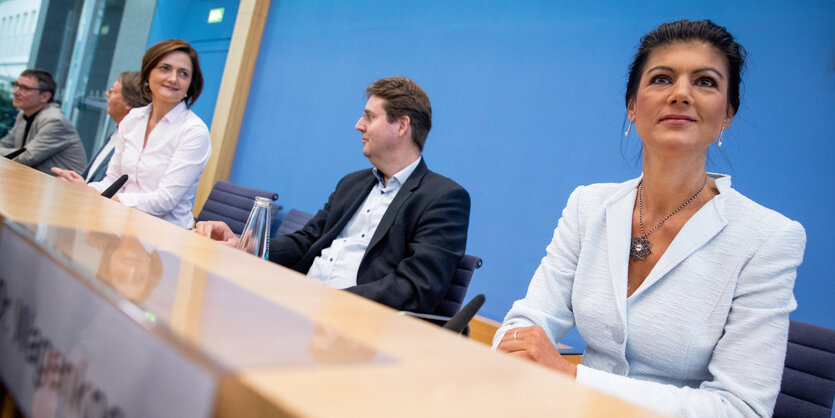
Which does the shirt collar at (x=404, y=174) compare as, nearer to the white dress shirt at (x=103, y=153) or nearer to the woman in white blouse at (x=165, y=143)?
the woman in white blouse at (x=165, y=143)

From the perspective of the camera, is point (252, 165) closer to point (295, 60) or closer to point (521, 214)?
point (295, 60)

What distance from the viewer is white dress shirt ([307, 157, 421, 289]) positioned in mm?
2178

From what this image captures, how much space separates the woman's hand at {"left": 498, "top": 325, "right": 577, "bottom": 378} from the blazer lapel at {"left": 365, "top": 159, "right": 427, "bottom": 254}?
0.98m

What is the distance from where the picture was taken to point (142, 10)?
21.0ft

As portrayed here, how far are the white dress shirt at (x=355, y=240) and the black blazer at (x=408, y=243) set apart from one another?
37 millimetres

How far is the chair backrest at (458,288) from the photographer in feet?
6.56

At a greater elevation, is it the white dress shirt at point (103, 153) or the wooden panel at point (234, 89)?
the wooden panel at point (234, 89)

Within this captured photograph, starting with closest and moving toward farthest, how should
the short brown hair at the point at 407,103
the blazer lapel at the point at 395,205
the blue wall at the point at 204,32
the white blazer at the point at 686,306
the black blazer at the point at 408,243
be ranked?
the white blazer at the point at 686,306
the black blazer at the point at 408,243
the blazer lapel at the point at 395,205
the short brown hair at the point at 407,103
the blue wall at the point at 204,32

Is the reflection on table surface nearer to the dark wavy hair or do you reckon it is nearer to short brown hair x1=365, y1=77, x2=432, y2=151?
the dark wavy hair

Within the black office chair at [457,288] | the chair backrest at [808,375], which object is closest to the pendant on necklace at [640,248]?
the chair backrest at [808,375]

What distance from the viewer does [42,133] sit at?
4238 millimetres

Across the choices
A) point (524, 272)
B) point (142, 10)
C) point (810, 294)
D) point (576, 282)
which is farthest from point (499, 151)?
A: point (142, 10)

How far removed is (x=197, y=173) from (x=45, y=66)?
501cm

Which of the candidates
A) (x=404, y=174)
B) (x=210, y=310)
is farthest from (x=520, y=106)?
(x=210, y=310)
